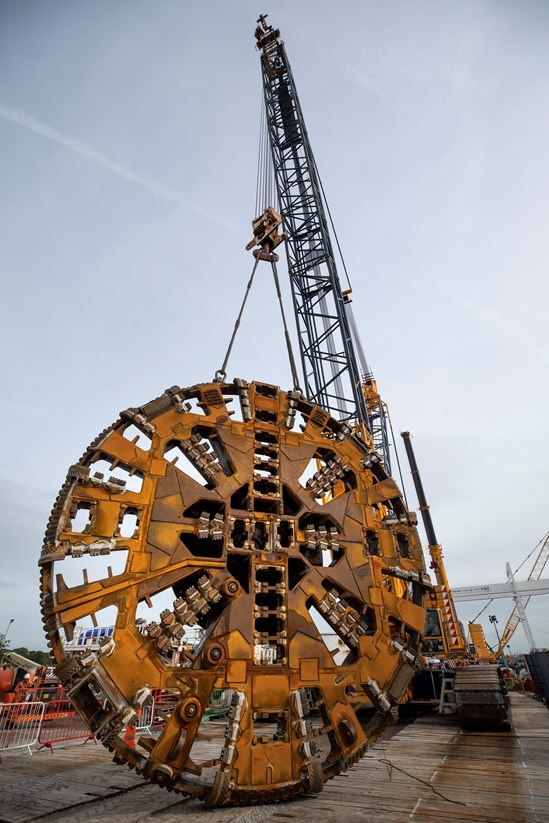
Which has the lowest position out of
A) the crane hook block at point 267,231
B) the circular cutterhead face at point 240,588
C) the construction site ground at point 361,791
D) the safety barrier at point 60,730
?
the safety barrier at point 60,730

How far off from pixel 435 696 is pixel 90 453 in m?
17.2

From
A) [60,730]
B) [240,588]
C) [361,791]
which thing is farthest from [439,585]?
[240,588]

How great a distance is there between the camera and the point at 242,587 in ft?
20.4

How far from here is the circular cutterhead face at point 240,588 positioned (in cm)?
500

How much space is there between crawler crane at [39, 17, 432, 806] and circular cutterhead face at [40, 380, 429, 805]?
0.02m

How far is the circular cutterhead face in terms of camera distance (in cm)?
500

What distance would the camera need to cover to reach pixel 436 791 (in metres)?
5.70

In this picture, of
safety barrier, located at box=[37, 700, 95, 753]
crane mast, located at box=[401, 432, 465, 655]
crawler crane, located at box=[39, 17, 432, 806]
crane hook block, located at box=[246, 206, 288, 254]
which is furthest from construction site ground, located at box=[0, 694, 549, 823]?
crane hook block, located at box=[246, 206, 288, 254]

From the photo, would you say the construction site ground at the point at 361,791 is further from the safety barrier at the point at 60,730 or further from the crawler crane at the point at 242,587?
the safety barrier at the point at 60,730

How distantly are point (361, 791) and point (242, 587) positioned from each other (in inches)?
121

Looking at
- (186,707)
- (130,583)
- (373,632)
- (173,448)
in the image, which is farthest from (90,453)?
(373,632)

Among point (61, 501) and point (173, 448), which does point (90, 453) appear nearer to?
point (61, 501)

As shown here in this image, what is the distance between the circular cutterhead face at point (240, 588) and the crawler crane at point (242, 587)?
0.06ft

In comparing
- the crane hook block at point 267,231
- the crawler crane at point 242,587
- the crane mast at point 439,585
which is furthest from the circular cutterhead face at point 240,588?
the crane mast at point 439,585
